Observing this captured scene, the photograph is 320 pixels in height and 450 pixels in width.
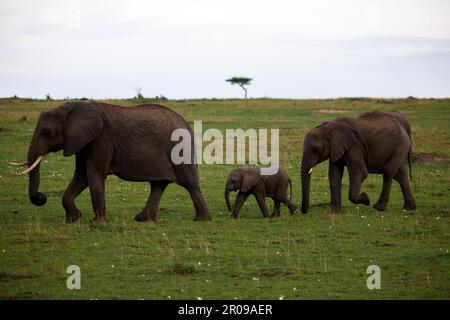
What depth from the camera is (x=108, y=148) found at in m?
16.7

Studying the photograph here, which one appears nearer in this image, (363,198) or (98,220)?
(98,220)

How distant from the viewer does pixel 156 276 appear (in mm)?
12578

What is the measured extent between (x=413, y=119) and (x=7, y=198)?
26391 mm

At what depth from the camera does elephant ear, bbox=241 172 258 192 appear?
1793 cm

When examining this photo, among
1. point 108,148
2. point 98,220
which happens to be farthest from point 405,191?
point 98,220

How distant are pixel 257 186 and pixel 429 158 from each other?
11303mm

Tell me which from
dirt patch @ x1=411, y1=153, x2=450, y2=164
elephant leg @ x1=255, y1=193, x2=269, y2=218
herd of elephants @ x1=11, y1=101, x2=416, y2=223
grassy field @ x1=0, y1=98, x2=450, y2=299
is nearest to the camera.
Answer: grassy field @ x1=0, y1=98, x2=450, y2=299

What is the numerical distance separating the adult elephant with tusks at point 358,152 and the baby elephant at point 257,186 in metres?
0.44

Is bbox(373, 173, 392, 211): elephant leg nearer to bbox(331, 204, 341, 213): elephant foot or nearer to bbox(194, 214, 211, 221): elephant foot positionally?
bbox(331, 204, 341, 213): elephant foot

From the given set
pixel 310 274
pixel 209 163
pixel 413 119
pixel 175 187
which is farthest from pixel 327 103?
pixel 310 274

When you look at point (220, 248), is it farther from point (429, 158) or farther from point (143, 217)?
point (429, 158)

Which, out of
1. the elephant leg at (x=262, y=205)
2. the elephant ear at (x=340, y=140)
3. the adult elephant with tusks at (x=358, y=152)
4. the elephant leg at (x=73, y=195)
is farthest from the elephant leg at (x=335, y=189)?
the elephant leg at (x=73, y=195)

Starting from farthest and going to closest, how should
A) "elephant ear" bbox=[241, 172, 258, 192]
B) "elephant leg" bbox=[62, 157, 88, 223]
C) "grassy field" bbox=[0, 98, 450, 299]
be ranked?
"elephant ear" bbox=[241, 172, 258, 192]
"elephant leg" bbox=[62, 157, 88, 223]
"grassy field" bbox=[0, 98, 450, 299]

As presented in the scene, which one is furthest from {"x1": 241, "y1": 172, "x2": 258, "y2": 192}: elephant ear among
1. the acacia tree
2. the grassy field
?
the acacia tree
